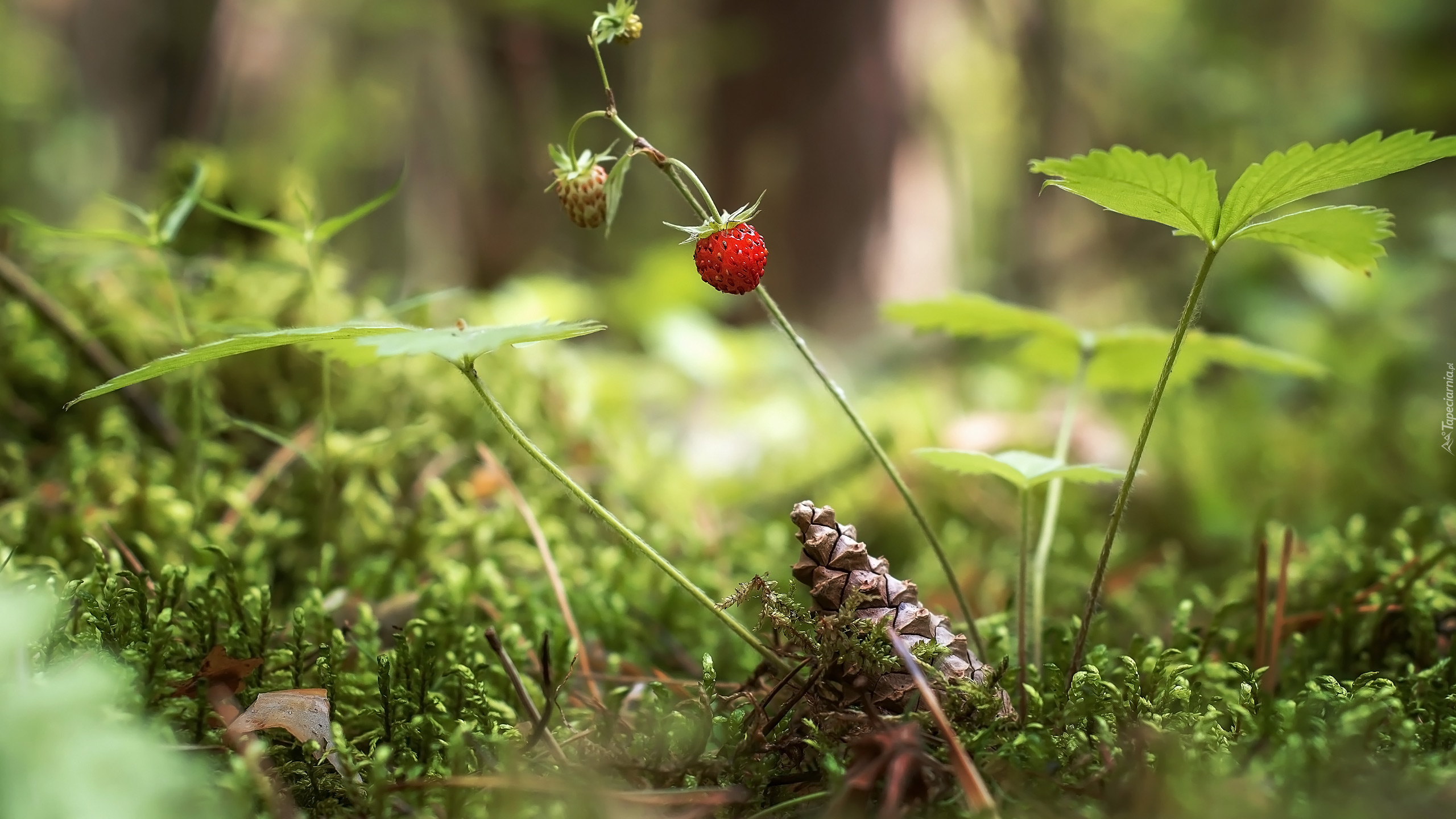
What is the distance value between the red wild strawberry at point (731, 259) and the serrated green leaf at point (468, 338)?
0.14m

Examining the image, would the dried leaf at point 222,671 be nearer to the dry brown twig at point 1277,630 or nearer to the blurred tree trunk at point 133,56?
the dry brown twig at point 1277,630

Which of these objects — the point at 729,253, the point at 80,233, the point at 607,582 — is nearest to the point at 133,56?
the point at 80,233

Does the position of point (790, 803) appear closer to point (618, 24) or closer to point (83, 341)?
point (618, 24)

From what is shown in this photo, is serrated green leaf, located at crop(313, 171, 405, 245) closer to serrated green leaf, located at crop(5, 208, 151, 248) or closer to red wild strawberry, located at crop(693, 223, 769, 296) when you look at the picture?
serrated green leaf, located at crop(5, 208, 151, 248)

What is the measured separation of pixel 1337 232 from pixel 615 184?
0.70 metres

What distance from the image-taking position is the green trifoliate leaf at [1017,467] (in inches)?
33.9

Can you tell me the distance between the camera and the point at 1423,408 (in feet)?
8.54

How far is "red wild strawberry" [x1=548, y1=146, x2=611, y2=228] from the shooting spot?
82 centimetres

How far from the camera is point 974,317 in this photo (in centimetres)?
124

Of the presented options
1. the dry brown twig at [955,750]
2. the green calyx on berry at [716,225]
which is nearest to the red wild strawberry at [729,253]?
the green calyx on berry at [716,225]

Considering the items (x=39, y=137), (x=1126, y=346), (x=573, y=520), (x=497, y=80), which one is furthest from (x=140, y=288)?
(x=39, y=137)

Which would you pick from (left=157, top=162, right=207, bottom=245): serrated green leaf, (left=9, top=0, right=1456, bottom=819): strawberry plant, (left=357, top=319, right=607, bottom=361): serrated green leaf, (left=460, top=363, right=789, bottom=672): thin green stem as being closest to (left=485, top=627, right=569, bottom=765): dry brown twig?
(left=9, top=0, right=1456, bottom=819): strawberry plant

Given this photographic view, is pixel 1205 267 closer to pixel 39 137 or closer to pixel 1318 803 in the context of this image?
pixel 1318 803

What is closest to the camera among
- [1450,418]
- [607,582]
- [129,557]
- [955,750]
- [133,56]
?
[955,750]
